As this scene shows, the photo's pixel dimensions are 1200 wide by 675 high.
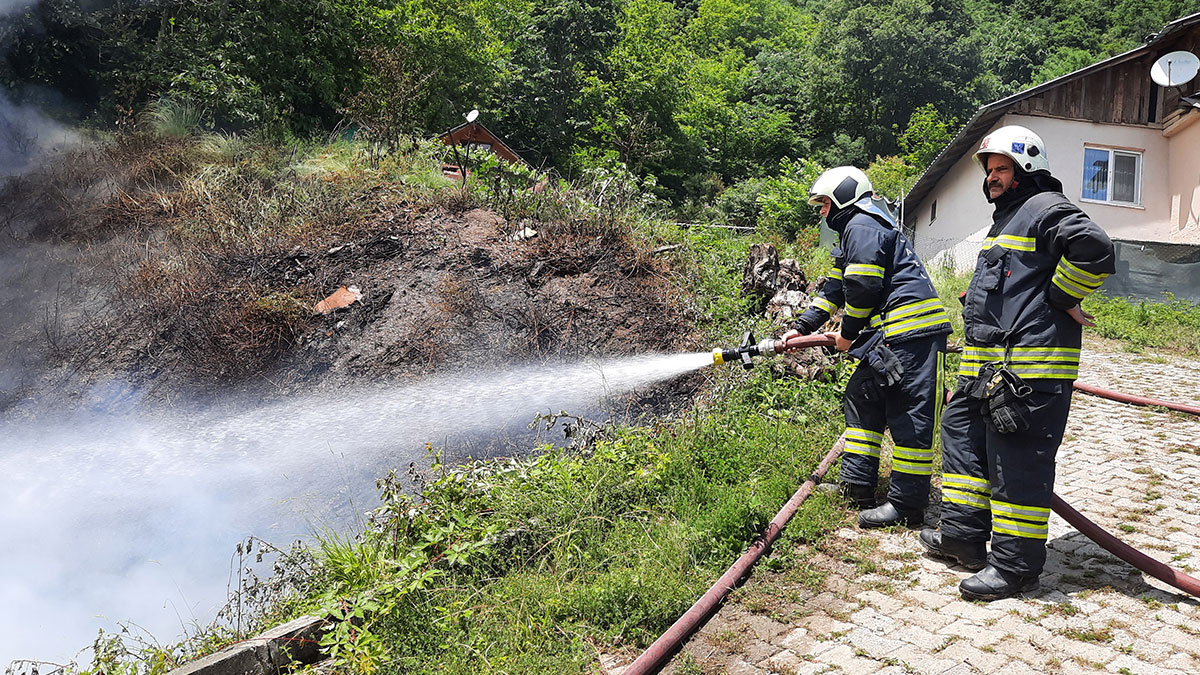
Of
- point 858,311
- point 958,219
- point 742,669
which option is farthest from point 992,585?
point 958,219

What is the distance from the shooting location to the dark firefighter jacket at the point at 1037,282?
10.9 ft

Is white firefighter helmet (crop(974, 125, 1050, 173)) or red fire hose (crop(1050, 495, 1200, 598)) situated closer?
red fire hose (crop(1050, 495, 1200, 598))

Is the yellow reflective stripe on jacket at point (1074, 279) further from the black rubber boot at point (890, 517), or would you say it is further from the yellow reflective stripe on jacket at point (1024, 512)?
the black rubber boot at point (890, 517)

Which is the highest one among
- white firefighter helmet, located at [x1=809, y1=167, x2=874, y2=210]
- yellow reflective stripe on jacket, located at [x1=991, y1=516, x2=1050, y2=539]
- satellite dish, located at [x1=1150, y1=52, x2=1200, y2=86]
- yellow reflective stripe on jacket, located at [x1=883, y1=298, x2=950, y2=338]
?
satellite dish, located at [x1=1150, y1=52, x2=1200, y2=86]

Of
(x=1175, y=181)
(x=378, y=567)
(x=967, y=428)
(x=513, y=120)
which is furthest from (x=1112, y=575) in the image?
(x=513, y=120)

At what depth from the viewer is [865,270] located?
14.4 ft

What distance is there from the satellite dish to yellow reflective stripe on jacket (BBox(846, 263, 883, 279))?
54.3 feet

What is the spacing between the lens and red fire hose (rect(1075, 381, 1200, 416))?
6.43 m

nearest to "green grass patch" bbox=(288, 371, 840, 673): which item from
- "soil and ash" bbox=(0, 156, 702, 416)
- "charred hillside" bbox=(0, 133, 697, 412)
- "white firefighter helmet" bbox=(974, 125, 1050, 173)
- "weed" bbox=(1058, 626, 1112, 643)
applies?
"weed" bbox=(1058, 626, 1112, 643)

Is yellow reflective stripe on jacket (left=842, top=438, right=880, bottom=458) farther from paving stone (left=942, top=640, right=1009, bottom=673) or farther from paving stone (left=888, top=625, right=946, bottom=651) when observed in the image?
paving stone (left=942, top=640, right=1009, bottom=673)

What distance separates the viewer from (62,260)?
8711mm

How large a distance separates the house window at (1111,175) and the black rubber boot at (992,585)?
1799 centimetres

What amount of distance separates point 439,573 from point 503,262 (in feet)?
16.6

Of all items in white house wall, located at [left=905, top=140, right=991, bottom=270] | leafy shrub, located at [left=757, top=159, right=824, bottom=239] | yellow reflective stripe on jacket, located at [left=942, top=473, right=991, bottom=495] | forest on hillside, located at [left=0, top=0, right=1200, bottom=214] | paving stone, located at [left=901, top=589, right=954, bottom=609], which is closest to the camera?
paving stone, located at [left=901, top=589, right=954, bottom=609]
